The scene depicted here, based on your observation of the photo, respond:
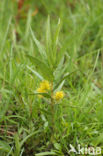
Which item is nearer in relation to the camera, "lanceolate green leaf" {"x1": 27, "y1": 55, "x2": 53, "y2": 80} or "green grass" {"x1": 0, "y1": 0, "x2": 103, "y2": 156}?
"lanceolate green leaf" {"x1": 27, "y1": 55, "x2": 53, "y2": 80}

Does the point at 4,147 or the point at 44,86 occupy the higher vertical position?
the point at 44,86

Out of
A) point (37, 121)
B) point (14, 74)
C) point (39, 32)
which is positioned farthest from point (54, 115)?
point (39, 32)

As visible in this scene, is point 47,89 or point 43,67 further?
point 47,89

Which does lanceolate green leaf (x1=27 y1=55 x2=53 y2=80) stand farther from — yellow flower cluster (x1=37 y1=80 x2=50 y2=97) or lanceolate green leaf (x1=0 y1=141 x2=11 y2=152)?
lanceolate green leaf (x1=0 y1=141 x2=11 y2=152)

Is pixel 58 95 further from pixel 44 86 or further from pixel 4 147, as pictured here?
pixel 4 147

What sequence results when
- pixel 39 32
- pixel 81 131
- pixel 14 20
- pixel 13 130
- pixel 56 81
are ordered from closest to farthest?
pixel 56 81 < pixel 81 131 < pixel 13 130 < pixel 39 32 < pixel 14 20

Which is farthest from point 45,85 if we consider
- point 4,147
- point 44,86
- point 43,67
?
point 4,147

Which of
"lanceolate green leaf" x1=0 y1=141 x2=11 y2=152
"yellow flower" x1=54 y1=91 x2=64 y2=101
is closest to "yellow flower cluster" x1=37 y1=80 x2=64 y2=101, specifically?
"yellow flower" x1=54 y1=91 x2=64 y2=101

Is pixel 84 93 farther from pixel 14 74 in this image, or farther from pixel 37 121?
pixel 14 74

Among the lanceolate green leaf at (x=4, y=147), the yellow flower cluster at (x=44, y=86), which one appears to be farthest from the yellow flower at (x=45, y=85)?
the lanceolate green leaf at (x=4, y=147)

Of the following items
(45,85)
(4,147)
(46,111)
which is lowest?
(4,147)

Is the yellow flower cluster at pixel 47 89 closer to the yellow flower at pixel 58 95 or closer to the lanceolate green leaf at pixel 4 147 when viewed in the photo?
the yellow flower at pixel 58 95
